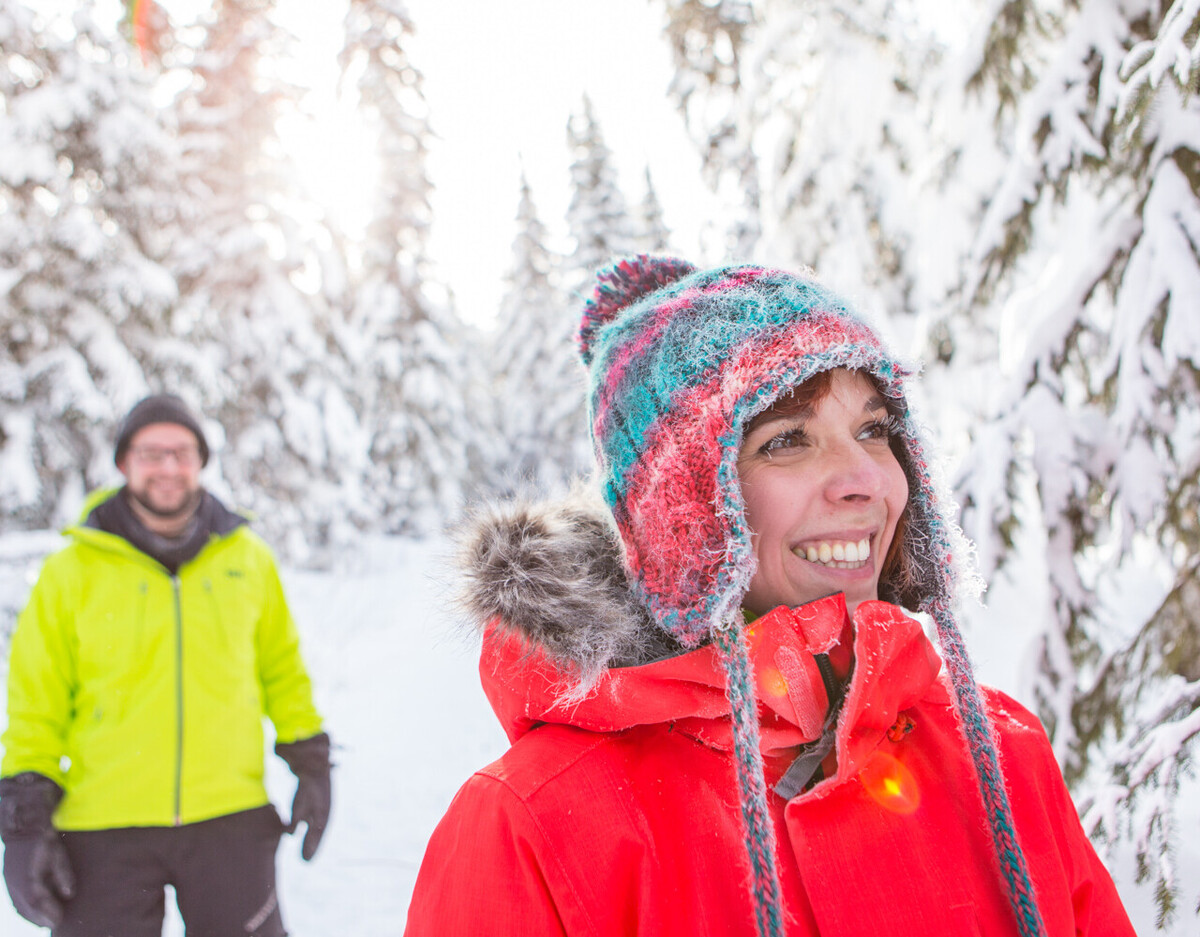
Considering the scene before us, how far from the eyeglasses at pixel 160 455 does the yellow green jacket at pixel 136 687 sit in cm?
36

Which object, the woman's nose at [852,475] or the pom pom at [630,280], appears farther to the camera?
the pom pom at [630,280]

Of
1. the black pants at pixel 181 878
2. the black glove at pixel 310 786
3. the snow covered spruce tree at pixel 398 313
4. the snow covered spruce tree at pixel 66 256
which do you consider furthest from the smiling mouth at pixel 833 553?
the snow covered spruce tree at pixel 398 313

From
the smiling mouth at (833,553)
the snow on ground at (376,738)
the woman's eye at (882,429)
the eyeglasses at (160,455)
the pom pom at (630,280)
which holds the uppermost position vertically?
the pom pom at (630,280)

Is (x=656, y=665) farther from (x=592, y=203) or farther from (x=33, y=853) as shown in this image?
(x=592, y=203)

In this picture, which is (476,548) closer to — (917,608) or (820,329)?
(820,329)

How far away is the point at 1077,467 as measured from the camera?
330 centimetres

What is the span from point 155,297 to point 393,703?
759 centimetres

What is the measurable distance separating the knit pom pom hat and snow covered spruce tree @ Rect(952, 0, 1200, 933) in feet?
3.14

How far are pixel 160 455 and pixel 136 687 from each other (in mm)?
992

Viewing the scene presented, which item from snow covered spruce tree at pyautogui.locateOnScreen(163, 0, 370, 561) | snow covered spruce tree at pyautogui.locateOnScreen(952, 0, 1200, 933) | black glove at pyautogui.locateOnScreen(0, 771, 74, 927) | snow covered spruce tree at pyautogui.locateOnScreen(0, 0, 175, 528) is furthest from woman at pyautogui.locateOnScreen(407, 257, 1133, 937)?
snow covered spruce tree at pyautogui.locateOnScreen(163, 0, 370, 561)

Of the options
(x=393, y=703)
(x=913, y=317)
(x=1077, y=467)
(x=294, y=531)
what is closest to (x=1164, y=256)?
(x=1077, y=467)

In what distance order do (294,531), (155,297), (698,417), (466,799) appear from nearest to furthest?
(466,799) < (698,417) < (155,297) < (294,531)

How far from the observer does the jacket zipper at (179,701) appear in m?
2.90

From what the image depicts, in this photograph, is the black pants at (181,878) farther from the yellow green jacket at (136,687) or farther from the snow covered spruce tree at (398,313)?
the snow covered spruce tree at (398,313)
